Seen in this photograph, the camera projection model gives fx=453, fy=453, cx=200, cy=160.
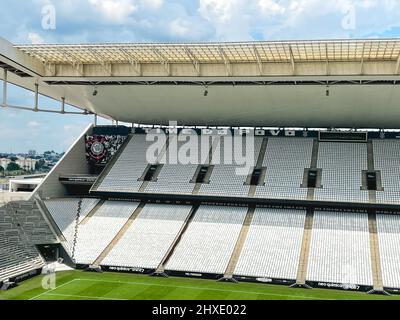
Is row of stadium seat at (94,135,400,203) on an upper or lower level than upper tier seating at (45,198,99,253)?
upper

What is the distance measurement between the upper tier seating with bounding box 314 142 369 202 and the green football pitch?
910cm

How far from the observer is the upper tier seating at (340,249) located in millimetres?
26000

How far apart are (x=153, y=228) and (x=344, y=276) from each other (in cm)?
1348

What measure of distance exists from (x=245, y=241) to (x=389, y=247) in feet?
29.2

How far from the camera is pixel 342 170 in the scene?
35.2 meters

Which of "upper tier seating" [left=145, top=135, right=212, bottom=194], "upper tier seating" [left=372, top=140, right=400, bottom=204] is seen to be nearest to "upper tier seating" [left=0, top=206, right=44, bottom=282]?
"upper tier seating" [left=145, top=135, right=212, bottom=194]

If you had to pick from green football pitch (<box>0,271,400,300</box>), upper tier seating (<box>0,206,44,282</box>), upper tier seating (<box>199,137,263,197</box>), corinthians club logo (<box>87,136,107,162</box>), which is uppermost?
corinthians club logo (<box>87,136,107,162</box>)

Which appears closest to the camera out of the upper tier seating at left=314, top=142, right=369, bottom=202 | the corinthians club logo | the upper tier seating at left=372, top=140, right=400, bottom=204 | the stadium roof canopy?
the stadium roof canopy

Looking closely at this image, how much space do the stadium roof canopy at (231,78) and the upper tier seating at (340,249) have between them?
8518 mm

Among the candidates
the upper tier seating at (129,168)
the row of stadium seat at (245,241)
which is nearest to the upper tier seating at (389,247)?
the row of stadium seat at (245,241)

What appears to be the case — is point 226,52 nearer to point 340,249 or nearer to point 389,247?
point 340,249

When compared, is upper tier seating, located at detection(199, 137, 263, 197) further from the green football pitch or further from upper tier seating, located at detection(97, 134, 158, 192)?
the green football pitch

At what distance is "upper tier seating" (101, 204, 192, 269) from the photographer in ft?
96.4

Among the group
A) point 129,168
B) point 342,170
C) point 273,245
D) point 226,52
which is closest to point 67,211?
point 129,168
